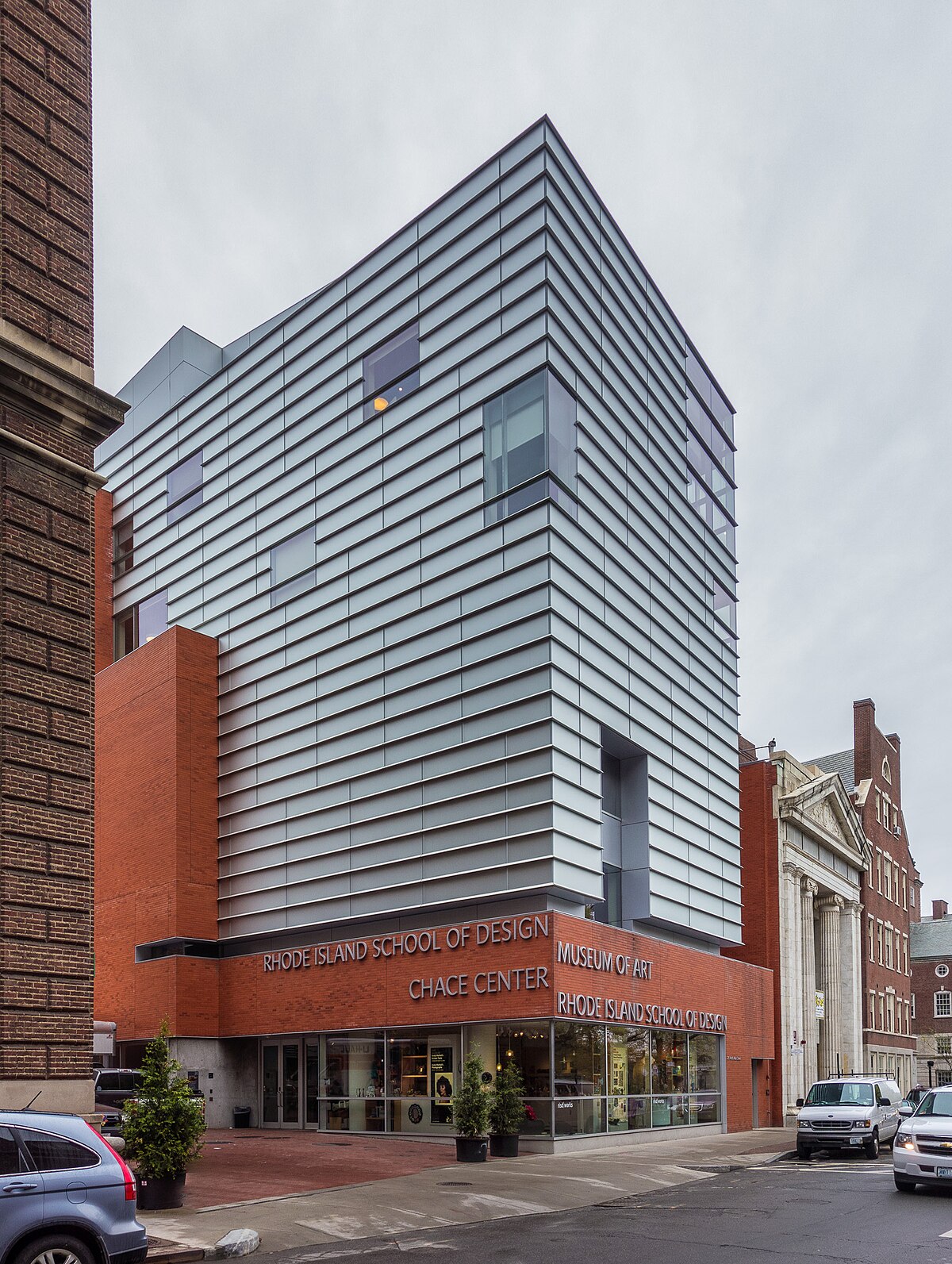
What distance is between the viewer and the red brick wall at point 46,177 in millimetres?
17234

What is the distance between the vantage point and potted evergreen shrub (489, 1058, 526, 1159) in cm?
2527

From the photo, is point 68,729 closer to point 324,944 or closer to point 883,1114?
point 324,944

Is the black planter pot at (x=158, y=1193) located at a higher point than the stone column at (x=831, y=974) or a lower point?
higher

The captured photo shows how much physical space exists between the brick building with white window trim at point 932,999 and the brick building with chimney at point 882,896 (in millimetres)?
19336

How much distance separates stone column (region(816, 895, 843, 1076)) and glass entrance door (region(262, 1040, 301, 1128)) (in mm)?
29164

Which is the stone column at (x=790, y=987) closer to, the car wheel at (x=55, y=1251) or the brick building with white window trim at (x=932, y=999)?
the car wheel at (x=55, y=1251)

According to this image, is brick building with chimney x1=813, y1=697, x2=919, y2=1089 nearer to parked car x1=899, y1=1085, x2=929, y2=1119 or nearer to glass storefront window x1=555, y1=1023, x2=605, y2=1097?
parked car x1=899, y1=1085, x2=929, y2=1119

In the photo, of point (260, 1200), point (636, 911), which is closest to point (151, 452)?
point (636, 911)

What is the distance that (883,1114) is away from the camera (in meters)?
28.3

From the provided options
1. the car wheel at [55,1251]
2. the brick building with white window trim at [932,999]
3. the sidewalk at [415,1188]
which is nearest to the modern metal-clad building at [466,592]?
the sidewalk at [415,1188]

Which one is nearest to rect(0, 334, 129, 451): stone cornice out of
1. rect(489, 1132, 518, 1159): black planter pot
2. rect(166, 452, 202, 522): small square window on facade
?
rect(489, 1132, 518, 1159): black planter pot

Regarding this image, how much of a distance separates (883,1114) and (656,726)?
11524mm

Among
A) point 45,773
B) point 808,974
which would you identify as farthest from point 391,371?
point 808,974

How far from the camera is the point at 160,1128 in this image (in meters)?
16.5
